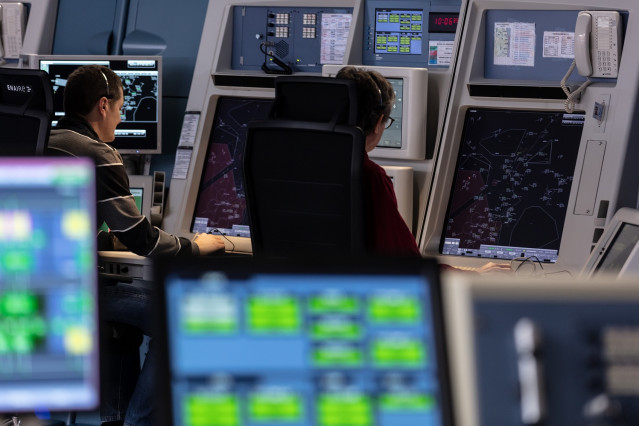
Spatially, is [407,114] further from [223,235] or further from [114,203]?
[114,203]

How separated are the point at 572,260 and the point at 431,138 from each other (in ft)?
2.75

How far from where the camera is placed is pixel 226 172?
5012mm

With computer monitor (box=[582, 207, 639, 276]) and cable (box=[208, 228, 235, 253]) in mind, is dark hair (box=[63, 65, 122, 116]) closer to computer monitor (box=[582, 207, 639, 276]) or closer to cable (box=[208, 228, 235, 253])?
cable (box=[208, 228, 235, 253])

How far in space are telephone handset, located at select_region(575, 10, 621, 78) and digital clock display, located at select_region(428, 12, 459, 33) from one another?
62 cm

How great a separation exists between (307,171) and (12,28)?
9.22ft

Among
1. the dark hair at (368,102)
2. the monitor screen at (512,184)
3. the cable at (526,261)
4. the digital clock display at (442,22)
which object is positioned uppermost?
the digital clock display at (442,22)

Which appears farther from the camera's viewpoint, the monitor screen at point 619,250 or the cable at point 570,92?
the cable at point 570,92

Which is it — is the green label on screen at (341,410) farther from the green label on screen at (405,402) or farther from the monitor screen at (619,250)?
the monitor screen at (619,250)

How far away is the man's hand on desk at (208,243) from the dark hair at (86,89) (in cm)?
72

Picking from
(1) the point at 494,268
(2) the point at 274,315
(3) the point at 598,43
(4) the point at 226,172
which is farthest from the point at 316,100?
(2) the point at 274,315

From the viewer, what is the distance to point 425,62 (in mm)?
4613

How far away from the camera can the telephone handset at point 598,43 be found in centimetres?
402

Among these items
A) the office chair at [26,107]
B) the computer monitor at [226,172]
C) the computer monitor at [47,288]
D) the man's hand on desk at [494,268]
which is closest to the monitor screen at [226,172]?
the computer monitor at [226,172]

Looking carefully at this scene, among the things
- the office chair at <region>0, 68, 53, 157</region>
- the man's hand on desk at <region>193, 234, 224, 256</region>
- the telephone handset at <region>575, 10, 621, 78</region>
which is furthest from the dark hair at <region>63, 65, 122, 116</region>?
the telephone handset at <region>575, 10, 621, 78</region>
